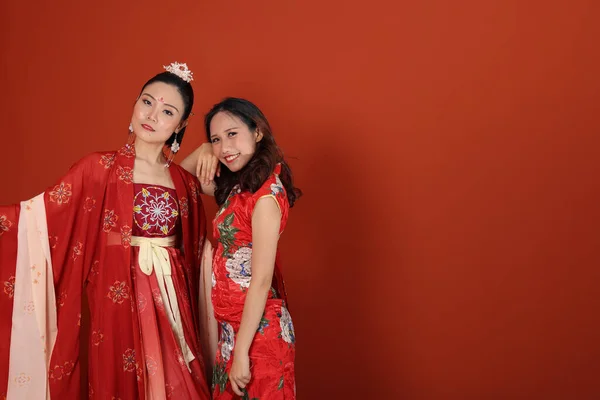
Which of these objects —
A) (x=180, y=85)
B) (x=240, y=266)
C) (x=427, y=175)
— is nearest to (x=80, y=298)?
(x=240, y=266)

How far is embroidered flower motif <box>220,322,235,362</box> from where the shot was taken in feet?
6.47

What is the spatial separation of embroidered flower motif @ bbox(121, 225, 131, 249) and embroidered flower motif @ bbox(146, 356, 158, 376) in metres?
0.36

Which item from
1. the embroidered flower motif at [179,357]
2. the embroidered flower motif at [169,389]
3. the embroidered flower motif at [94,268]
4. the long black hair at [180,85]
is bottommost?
the embroidered flower motif at [169,389]

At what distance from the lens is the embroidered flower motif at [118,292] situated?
205 cm

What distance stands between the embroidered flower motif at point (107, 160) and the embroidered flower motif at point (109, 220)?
151 millimetres

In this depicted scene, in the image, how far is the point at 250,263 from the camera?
6.52 feet

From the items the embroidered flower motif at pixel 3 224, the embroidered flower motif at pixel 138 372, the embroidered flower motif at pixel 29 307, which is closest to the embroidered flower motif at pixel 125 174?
the embroidered flower motif at pixel 3 224

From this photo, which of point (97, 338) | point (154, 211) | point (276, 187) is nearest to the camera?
point (276, 187)

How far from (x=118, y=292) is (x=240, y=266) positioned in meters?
0.40

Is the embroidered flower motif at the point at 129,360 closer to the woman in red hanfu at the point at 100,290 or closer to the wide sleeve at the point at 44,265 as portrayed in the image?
the woman in red hanfu at the point at 100,290

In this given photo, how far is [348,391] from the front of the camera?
3.15 meters

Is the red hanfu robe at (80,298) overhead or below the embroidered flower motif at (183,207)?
below

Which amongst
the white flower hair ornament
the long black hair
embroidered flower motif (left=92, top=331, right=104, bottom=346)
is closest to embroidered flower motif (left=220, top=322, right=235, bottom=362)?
embroidered flower motif (left=92, top=331, right=104, bottom=346)

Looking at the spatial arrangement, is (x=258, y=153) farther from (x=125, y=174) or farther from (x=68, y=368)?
(x=68, y=368)
